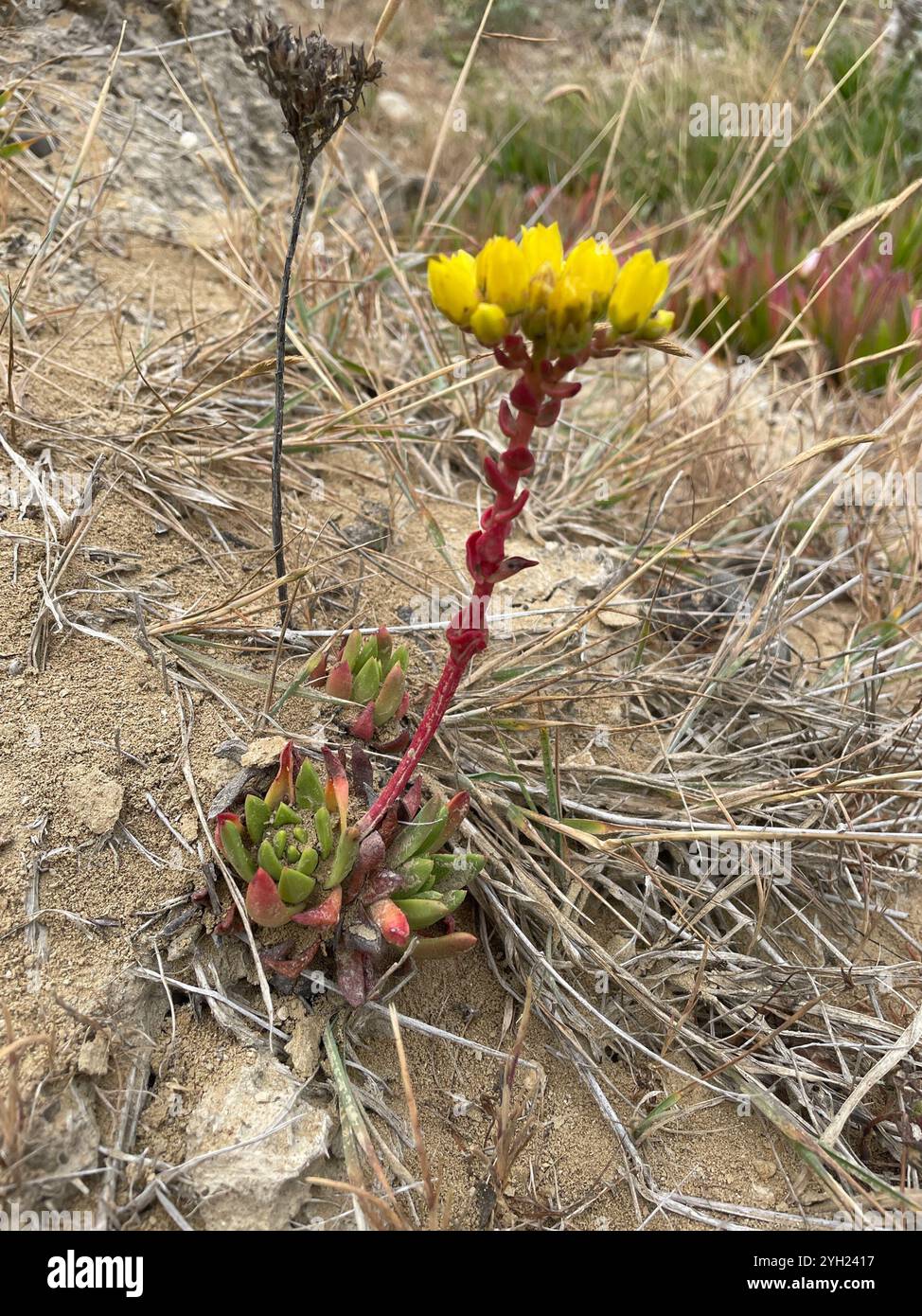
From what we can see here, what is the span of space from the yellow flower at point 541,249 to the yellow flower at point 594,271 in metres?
0.04

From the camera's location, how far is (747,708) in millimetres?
2373

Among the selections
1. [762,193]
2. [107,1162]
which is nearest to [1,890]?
[107,1162]

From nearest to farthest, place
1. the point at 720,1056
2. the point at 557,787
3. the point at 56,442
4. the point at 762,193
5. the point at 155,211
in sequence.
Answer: the point at 720,1056, the point at 557,787, the point at 56,442, the point at 155,211, the point at 762,193

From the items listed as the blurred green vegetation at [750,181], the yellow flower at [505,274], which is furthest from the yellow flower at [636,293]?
the blurred green vegetation at [750,181]

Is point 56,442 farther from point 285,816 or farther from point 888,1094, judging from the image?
point 888,1094

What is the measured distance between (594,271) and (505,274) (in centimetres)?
11

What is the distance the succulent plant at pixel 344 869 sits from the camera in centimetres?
165

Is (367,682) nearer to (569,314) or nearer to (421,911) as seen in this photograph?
(421,911)

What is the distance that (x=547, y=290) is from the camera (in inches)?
48.5

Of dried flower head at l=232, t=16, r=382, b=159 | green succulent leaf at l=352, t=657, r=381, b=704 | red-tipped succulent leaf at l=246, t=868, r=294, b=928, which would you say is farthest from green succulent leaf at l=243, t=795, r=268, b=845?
dried flower head at l=232, t=16, r=382, b=159

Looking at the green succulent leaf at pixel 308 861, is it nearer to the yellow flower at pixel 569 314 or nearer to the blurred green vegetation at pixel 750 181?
the yellow flower at pixel 569 314

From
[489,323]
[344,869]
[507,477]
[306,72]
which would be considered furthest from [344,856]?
[306,72]

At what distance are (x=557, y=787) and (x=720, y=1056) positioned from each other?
0.58m

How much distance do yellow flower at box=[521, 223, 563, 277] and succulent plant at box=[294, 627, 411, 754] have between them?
854 mm
